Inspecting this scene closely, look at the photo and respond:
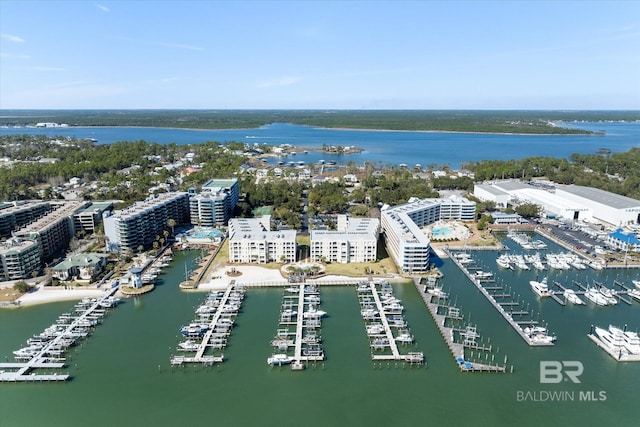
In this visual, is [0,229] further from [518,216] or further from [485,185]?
[485,185]

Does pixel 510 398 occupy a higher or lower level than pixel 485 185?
lower

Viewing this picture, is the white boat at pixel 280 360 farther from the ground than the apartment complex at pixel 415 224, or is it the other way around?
the apartment complex at pixel 415 224

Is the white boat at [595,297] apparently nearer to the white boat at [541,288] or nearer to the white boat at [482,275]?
the white boat at [541,288]

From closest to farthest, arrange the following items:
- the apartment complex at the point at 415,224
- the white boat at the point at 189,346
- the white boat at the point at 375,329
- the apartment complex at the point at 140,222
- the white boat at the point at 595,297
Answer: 1. the white boat at the point at 189,346
2. the white boat at the point at 375,329
3. the white boat at the point at 595,297
4. the apartment complex at the point at 415,224
5. the apartment complex at the point at 140,222

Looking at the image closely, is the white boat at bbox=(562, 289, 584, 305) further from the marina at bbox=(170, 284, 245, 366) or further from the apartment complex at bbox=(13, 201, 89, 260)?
the apartment complex at bbox=(13, 201, 89, 260)

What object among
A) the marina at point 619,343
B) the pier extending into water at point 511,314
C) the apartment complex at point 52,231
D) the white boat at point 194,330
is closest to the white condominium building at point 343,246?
the pier extending into water at point 511,314

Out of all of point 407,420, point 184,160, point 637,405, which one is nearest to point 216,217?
point 407,420

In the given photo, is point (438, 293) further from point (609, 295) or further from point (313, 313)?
point (609, 295)
